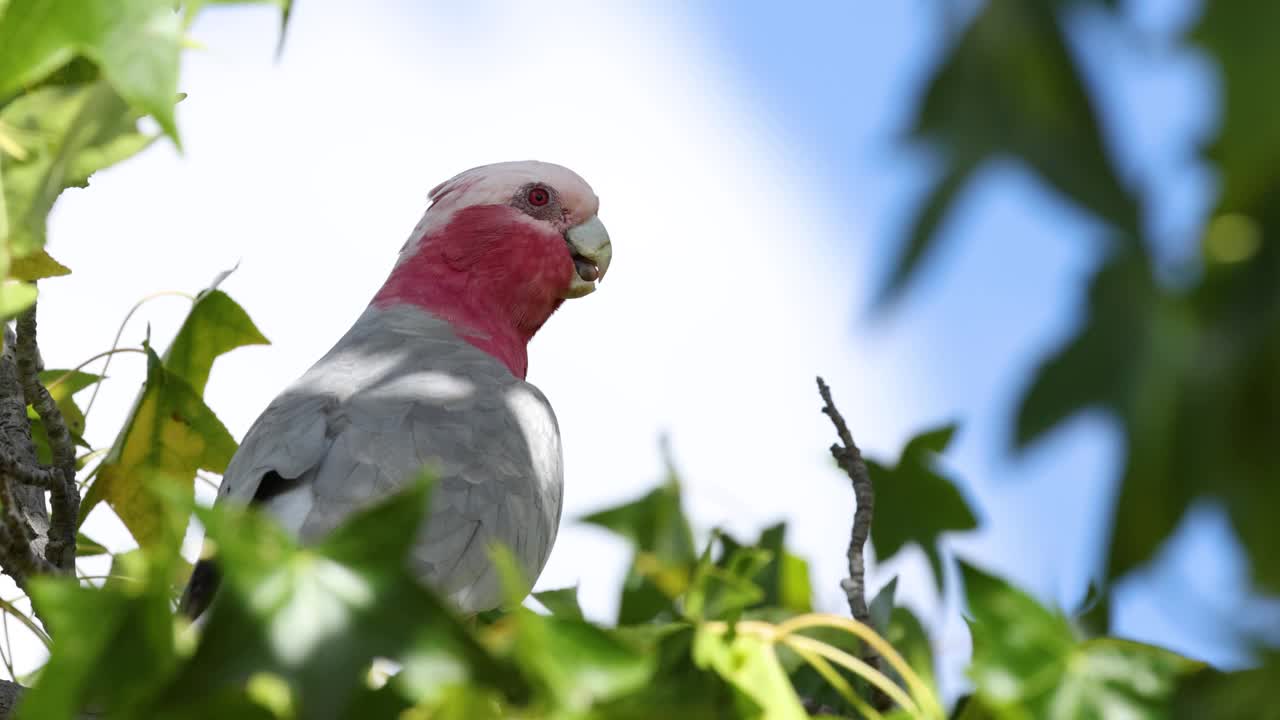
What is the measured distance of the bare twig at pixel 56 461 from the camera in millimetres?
2268

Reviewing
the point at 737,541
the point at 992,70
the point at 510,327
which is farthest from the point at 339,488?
the point at 992,70

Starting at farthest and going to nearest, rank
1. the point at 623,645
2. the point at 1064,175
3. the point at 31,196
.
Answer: the point at 31,196
the point at 623,645
the point at 1064,175

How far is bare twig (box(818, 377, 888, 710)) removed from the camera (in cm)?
147

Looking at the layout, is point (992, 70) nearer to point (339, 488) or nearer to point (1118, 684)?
point (1118, 684)

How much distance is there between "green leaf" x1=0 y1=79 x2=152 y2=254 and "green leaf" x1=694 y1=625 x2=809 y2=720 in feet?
2.45

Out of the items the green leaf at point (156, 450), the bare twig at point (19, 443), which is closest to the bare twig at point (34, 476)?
the bare twig at point (19, 443)

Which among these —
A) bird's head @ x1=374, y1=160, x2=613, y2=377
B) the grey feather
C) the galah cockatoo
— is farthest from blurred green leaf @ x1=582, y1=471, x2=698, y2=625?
bird's head @ x1=374, y1=160, x2=613, y2=377

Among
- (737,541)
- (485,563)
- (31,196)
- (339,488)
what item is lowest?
(485,563)

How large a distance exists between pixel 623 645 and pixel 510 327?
2.74 meters

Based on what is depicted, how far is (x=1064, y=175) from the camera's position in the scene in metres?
0.60

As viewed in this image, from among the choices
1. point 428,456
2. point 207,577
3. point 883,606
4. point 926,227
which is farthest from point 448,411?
point 926,227

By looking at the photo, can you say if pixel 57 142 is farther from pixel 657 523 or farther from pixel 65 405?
pixel 65 405

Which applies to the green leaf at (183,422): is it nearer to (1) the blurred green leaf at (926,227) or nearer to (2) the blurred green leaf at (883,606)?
(2) the blurred green leaf at (883,606)

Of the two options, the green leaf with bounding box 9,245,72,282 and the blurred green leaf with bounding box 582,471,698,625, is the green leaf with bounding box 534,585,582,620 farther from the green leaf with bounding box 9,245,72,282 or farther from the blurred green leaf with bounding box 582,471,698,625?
the green leaf with bounding box 9,245,72,282
